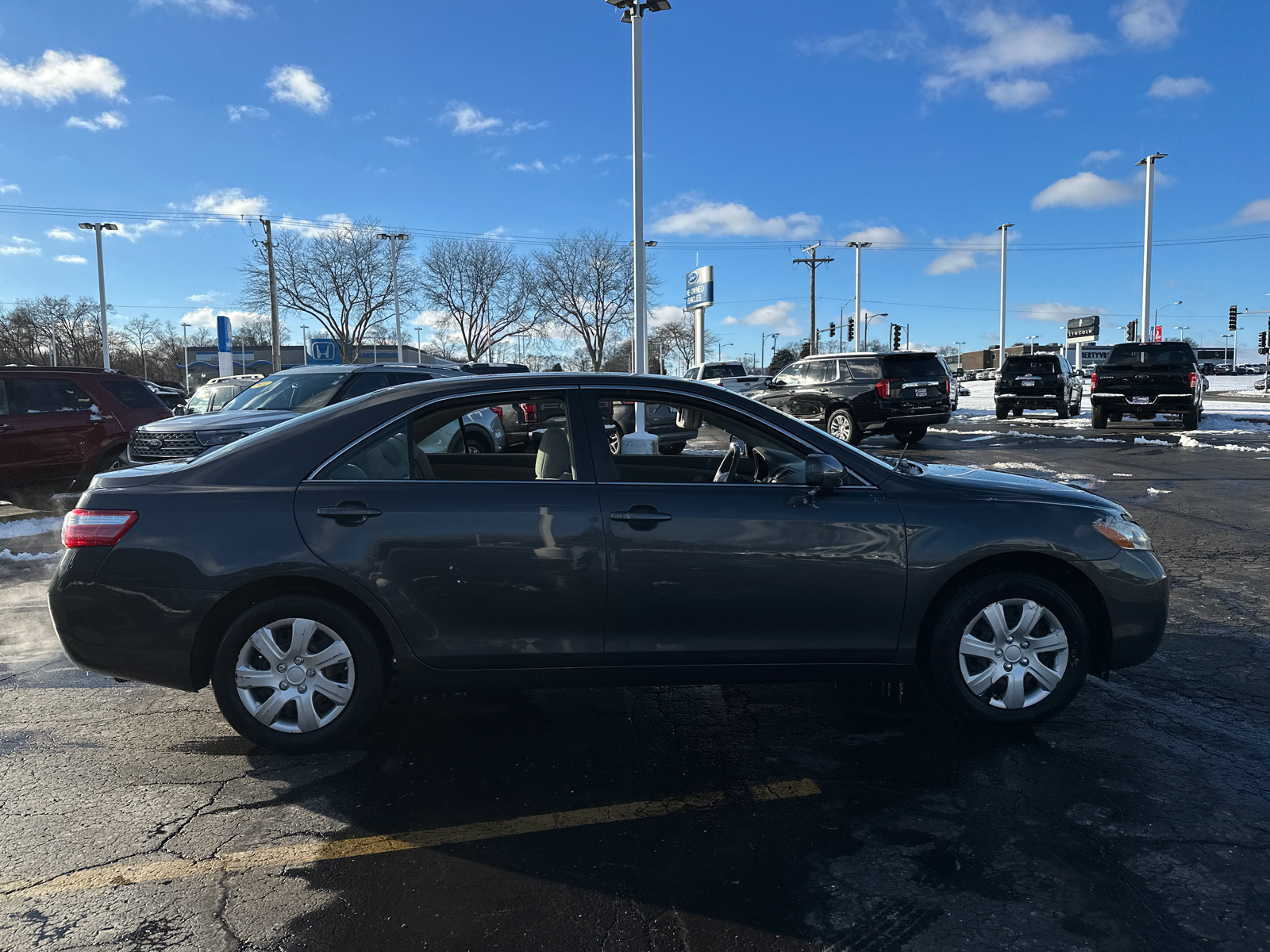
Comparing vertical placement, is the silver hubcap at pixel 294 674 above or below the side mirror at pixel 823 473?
below

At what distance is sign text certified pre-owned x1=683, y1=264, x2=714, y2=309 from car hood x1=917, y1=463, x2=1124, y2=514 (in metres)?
19.0

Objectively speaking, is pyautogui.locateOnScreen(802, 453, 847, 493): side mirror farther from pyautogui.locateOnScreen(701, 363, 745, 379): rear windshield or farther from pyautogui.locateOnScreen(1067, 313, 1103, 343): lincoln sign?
pyautogui.locateOnScreen(1067, 313, 1103, 343): lincoln sign

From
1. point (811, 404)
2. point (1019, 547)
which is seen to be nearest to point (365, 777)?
point (1019, 547)

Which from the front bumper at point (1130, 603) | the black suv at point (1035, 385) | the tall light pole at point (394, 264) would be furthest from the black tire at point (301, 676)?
the tall light pole at point (394, 264)

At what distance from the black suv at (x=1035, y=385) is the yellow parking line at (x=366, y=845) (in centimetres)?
2577

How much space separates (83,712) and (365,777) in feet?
5.75

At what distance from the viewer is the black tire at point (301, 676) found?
356cm

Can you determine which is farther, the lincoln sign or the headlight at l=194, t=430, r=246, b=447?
the lincoln sign

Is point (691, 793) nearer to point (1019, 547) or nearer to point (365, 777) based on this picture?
point (365, 777)

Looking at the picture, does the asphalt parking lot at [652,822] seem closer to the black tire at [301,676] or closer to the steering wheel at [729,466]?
the black tire at [301,676]

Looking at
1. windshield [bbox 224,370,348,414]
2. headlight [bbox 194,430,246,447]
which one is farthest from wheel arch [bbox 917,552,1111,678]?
windshield [bbox 224,370,348,414]

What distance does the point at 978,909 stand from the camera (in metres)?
2.58

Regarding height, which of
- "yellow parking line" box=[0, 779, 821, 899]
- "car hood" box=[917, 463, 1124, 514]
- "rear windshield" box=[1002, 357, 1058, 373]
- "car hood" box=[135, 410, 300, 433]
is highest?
"rear windshield" box=[1002, 357, 1058, 373]

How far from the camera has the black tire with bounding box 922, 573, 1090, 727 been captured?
148 inches
